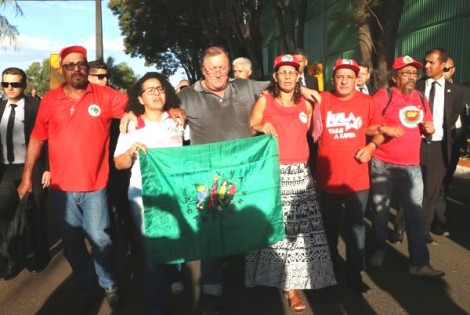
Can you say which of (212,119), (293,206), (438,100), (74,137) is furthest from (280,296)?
(438,100)

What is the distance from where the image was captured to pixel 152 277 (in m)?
3.54

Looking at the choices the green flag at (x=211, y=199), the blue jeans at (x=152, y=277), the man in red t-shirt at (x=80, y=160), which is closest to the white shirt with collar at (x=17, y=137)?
the man in red t-shirt at (x=80, y=160)

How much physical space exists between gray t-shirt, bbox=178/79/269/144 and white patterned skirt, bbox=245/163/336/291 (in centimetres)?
58

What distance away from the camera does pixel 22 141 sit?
495cm

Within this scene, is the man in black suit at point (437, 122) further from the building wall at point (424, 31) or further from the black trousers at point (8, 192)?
the building wall at point (424, 31)

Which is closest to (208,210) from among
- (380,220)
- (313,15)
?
(380,220)

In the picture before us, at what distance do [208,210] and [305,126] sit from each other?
1021 millimetres

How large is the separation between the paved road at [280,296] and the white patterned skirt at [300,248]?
7.6 inches

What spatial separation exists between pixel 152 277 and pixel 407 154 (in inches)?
94.5

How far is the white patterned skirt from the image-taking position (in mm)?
3926

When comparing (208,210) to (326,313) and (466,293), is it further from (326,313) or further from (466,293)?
(466,293)

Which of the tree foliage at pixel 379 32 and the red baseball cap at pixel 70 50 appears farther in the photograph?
the tree foliage at pixel 379 32

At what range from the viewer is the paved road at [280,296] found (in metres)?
3.85

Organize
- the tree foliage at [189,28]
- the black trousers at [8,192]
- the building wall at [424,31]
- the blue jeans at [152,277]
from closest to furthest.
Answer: the blue jeans at [152,277]
the black trousers at [8,192]
the building wall at [424,31]
the tree foliage at [189,28]
